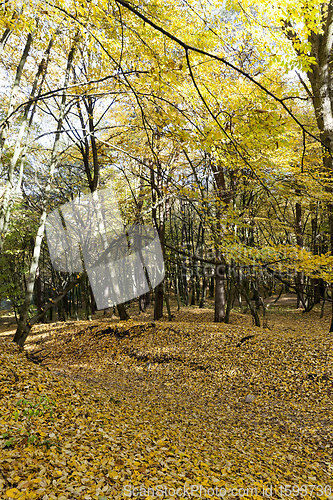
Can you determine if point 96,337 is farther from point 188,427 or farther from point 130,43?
point 130,43

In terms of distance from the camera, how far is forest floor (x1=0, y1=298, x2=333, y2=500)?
2.78 metres

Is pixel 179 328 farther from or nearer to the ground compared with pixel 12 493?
nearer to the ground

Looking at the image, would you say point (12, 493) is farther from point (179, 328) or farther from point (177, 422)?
point (179, 328)

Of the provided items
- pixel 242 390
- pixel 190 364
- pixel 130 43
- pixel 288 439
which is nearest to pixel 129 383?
pixel 190 364

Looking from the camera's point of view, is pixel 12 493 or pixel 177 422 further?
pixel 177 422

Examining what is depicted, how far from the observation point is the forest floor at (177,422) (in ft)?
9.13

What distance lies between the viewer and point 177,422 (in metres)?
4.61

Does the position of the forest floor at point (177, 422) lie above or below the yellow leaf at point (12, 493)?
below

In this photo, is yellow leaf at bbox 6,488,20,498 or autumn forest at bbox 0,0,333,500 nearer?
yellow leaf at bbox 6,488,20,498

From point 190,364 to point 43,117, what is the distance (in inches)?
Answer: 384

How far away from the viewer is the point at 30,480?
246 cm

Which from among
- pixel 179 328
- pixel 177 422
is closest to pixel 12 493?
pixel 177 422

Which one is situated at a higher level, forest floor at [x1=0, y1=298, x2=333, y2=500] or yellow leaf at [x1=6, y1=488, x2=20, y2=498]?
yellow leaf at [x1=6, y1=488, x2=20, y2=498]

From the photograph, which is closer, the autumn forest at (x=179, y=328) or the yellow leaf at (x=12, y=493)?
the yellow leaf at (x=12, y=493)
